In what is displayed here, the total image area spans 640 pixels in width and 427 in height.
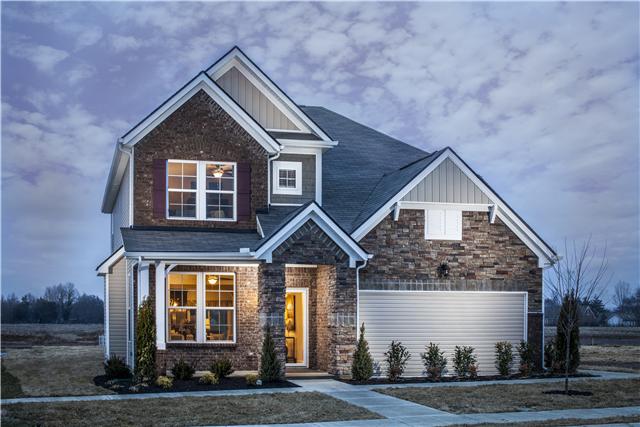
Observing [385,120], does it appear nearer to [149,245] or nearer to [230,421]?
[149,245]

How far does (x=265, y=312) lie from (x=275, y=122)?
22.0 ft

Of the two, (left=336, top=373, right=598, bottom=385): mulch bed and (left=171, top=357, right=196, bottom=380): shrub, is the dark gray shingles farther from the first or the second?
(left=171, top=357, right=196, bottom=380): shrub

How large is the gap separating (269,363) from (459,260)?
22.2ft

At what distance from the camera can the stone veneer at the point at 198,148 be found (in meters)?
21.4

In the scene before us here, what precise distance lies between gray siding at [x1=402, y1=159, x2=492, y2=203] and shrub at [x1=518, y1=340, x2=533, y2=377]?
4.36 m

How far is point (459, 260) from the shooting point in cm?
2231

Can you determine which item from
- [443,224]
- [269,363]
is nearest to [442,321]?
[443,224]

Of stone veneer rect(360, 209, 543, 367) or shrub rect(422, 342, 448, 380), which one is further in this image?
stone veneer rect(360, 209, 543, 367)

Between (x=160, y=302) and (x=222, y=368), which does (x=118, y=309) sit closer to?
(x=160, y=302)

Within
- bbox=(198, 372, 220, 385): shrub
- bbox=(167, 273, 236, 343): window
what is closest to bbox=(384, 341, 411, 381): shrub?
bbox=(167, 273, 236, 343): window

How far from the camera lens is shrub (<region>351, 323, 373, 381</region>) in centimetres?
→ 1989

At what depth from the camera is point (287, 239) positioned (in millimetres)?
19641

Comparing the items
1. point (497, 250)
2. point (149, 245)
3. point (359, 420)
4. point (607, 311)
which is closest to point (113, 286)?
point (149, 245)

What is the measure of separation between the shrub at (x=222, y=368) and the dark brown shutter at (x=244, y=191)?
449cm
